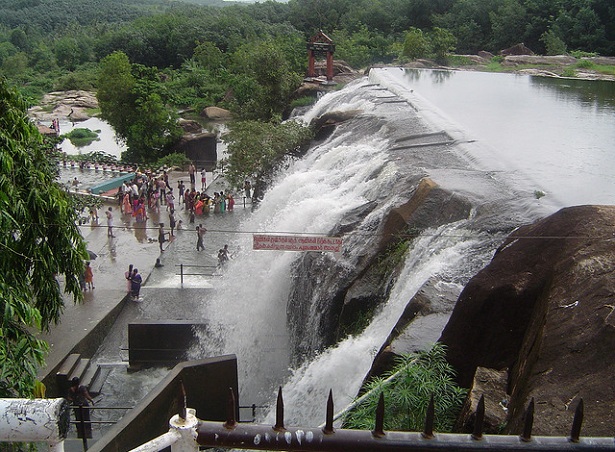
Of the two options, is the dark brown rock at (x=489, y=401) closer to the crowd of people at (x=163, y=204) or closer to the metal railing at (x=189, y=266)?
the metal railing at (x=189, y=266)

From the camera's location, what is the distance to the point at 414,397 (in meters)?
4.77

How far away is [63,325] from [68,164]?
18208 mm

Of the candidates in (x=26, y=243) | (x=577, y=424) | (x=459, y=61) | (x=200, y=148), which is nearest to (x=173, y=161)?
(x=200, y=148)

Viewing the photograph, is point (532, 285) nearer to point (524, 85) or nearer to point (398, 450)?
point (398, 450)

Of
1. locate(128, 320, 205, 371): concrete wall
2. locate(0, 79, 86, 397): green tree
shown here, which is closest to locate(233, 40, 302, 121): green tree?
locate(128, 320, 205, 371): concrete wall

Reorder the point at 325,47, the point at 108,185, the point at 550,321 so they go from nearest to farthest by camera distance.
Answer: the point at 550,321, the point at 108,185, the point at 325,47

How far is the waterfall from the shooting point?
789 cm

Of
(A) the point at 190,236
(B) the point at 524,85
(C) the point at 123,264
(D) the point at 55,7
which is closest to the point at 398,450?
(C) the point at 123,264

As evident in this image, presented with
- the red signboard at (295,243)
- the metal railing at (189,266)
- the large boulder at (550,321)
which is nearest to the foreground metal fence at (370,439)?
the large boulder at (550,321)

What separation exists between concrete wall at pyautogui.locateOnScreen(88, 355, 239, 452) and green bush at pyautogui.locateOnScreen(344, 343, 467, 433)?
161 inches

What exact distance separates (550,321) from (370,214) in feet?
19.1

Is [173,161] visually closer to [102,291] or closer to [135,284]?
[102,291]

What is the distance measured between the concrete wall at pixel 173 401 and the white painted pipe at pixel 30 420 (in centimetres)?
634

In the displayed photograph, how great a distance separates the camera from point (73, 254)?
21.6 ft
